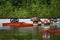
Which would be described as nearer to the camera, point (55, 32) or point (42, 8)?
Result: point (55, 32)

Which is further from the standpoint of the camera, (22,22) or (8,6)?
(8,6)

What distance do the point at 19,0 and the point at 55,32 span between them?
17164 millimetres

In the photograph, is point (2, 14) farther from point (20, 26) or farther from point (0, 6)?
point (20, 26)

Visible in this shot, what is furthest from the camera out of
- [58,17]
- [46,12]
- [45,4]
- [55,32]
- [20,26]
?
[45,4]

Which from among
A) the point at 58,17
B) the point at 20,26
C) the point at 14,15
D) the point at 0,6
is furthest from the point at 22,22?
the point at 0,6

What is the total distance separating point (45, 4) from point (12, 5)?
166 inches

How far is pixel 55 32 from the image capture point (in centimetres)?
2155

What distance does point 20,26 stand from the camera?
27938 mm

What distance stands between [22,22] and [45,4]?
833cm

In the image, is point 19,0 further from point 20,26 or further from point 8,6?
point 20,26

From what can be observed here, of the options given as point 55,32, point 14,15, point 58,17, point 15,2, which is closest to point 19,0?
point 15,2

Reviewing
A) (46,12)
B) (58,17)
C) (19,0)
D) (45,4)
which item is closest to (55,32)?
(58,17)

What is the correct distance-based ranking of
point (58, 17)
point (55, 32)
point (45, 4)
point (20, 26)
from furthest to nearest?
point (45, 4)
point (58, 17)
point (20, 26)
point (55, 32)

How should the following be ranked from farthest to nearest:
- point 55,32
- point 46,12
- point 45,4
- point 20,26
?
point 45,4 < point 46,12 < point 20,26 < point 55,32
